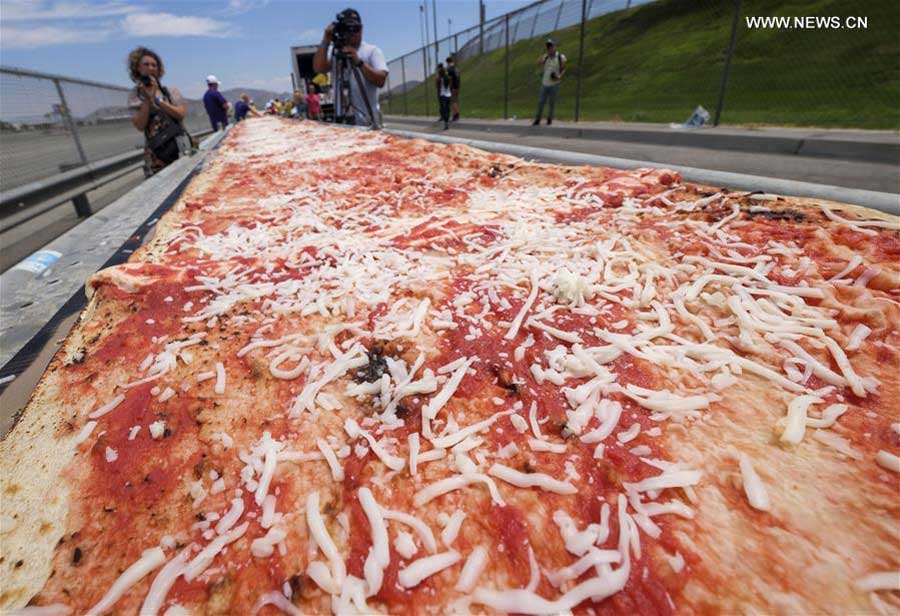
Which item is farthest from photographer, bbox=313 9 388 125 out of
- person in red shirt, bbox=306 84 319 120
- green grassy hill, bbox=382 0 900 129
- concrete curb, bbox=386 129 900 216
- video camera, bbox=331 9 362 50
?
person in red shirt, bbox=306 84 319 120

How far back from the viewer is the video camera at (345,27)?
8023 mm

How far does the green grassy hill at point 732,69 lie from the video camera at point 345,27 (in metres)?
10.3

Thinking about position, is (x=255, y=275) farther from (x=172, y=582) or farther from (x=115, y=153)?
(x=115, y=153)

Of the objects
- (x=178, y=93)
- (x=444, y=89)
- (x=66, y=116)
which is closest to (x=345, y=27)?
(x=178, y=93)

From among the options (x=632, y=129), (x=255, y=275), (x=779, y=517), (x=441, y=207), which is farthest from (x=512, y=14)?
(x=779, y=517)

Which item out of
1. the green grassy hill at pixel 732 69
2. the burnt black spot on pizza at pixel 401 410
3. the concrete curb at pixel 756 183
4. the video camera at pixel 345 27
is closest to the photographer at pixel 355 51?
the video camera at pixel 345 27

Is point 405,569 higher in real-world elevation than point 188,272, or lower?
lower

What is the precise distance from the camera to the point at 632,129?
1209 cm

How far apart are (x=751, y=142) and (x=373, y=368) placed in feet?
35.3

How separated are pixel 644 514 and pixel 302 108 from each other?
33158mm

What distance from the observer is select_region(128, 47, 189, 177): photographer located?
21.3ft

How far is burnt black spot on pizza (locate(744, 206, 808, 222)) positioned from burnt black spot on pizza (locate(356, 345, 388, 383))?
2.47m

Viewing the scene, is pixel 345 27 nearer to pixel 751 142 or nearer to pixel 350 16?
pixel 350 16

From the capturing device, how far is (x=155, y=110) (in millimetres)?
6828
